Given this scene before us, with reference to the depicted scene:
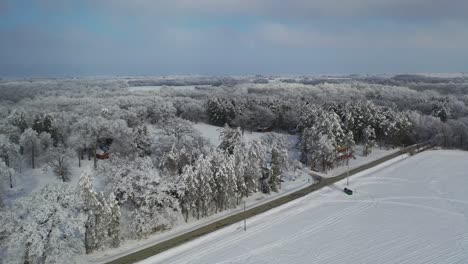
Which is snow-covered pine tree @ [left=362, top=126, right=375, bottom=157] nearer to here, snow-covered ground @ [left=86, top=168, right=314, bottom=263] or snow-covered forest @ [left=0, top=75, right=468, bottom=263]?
snow-covered forest @ [left=0, top=75, right=468, bottom=263]

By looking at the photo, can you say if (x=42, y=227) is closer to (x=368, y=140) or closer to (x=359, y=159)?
(x=359, y=159)

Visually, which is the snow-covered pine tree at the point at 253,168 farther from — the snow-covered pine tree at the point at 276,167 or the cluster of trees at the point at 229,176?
the snow-covered pine tree at the point at 276,167

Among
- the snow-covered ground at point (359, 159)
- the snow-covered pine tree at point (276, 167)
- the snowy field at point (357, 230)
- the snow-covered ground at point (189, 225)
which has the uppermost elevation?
the snow-covered pine tree at point (276, 167)

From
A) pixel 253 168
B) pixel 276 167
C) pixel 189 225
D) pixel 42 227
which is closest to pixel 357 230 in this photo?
pixel 276 167

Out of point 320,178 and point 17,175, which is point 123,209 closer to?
point 17,175

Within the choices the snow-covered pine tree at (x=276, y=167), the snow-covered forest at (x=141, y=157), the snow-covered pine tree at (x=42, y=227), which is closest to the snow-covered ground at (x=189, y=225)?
the snow-covered forest at (x=141, y=157)

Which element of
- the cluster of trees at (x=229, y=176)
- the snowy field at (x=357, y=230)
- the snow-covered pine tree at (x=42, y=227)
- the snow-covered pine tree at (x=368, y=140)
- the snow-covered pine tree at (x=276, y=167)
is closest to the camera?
the snow-covered pine tree at (x=42, y=227)

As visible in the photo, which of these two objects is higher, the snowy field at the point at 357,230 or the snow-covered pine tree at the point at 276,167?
the snow-covered pine tree at the point at 276,167
